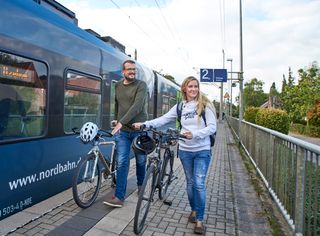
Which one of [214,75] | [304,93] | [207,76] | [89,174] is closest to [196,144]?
[89,174]

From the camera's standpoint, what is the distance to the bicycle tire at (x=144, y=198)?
375 centimetres

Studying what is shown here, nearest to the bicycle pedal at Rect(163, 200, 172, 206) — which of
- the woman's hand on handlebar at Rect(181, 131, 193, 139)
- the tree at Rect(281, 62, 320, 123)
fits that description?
the woman's hand on handlebar at Rect(181, 131, 193, 139)

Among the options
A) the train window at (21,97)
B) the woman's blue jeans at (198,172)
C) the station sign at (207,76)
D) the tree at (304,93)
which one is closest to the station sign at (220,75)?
the station sign at (207,76)

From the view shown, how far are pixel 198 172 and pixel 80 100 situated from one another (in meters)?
2.55

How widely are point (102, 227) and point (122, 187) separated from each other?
828 mm

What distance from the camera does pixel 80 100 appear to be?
5.57 m

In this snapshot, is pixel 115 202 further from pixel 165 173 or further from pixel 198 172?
pixel 198 172

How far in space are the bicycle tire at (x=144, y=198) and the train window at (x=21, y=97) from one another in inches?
63.7

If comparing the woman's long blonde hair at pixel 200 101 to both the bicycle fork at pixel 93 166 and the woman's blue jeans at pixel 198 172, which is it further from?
the bicycle fork at pixel 93 166

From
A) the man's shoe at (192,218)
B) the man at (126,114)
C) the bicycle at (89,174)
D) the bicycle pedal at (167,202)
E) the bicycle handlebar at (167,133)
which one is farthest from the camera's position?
the bicycle pedal at (167,202)

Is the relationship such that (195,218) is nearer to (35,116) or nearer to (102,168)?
(102,168)

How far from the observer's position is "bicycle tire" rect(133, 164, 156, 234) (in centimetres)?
375

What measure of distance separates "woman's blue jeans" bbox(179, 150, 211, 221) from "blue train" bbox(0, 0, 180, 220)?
1.90m

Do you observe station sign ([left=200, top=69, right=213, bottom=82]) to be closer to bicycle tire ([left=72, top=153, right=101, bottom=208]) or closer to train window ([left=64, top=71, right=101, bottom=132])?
train window ([left=64, top=71, right=101, bottom=132])
